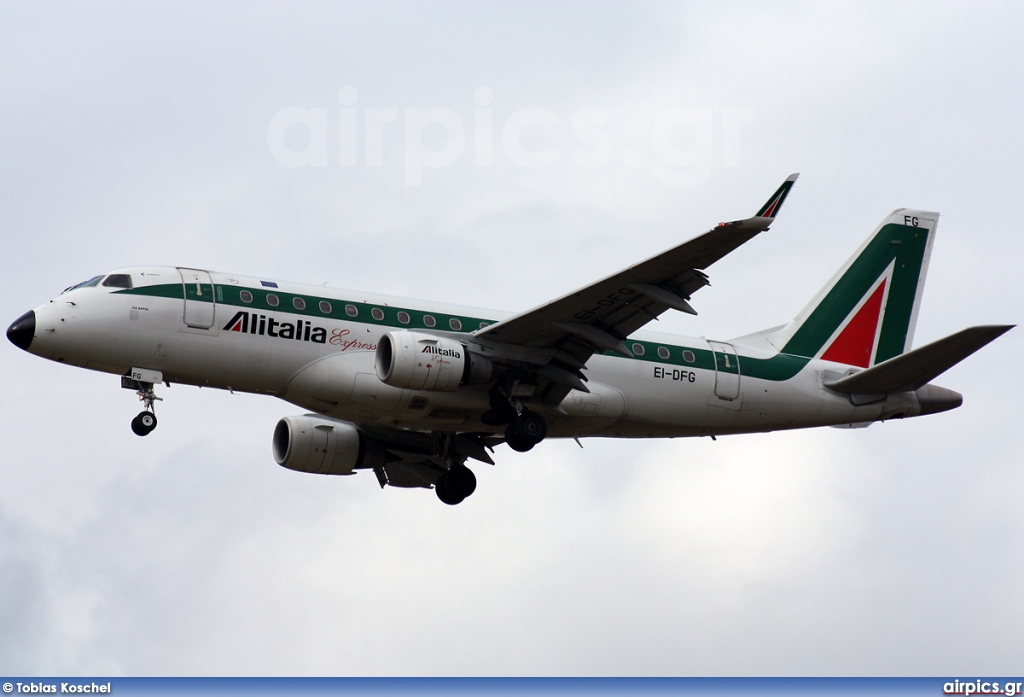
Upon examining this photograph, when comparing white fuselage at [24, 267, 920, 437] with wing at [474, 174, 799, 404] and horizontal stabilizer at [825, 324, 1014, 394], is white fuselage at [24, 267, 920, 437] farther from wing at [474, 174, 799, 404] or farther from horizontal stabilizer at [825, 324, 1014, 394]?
horizontal stabilizer at [825, 324, 1014, 394]

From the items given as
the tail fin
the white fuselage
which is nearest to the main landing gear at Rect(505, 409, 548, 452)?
the white fuselage

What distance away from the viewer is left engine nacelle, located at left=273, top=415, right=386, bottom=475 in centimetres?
3659

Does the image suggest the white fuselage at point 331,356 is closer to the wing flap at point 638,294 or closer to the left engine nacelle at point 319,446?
the wing flap at point 638,294

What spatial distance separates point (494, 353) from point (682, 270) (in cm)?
508

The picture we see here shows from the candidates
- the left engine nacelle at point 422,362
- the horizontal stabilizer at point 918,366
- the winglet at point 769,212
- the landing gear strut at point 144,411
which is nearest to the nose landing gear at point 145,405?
the landing gear strut at point 144,411

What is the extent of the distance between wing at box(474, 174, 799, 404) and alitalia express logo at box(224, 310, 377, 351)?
9.96 ft

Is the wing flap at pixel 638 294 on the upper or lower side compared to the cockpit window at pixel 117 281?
upper

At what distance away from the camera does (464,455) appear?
37688 millimetres

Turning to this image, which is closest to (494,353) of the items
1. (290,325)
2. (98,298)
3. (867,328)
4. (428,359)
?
(428,359)

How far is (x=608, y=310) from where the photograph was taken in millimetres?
31906

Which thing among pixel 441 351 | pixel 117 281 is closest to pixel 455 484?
pixel 441 351

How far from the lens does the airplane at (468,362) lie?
31.0m

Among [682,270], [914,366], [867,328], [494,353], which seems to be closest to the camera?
[682,270]

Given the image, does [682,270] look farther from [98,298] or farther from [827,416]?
[98,298]
